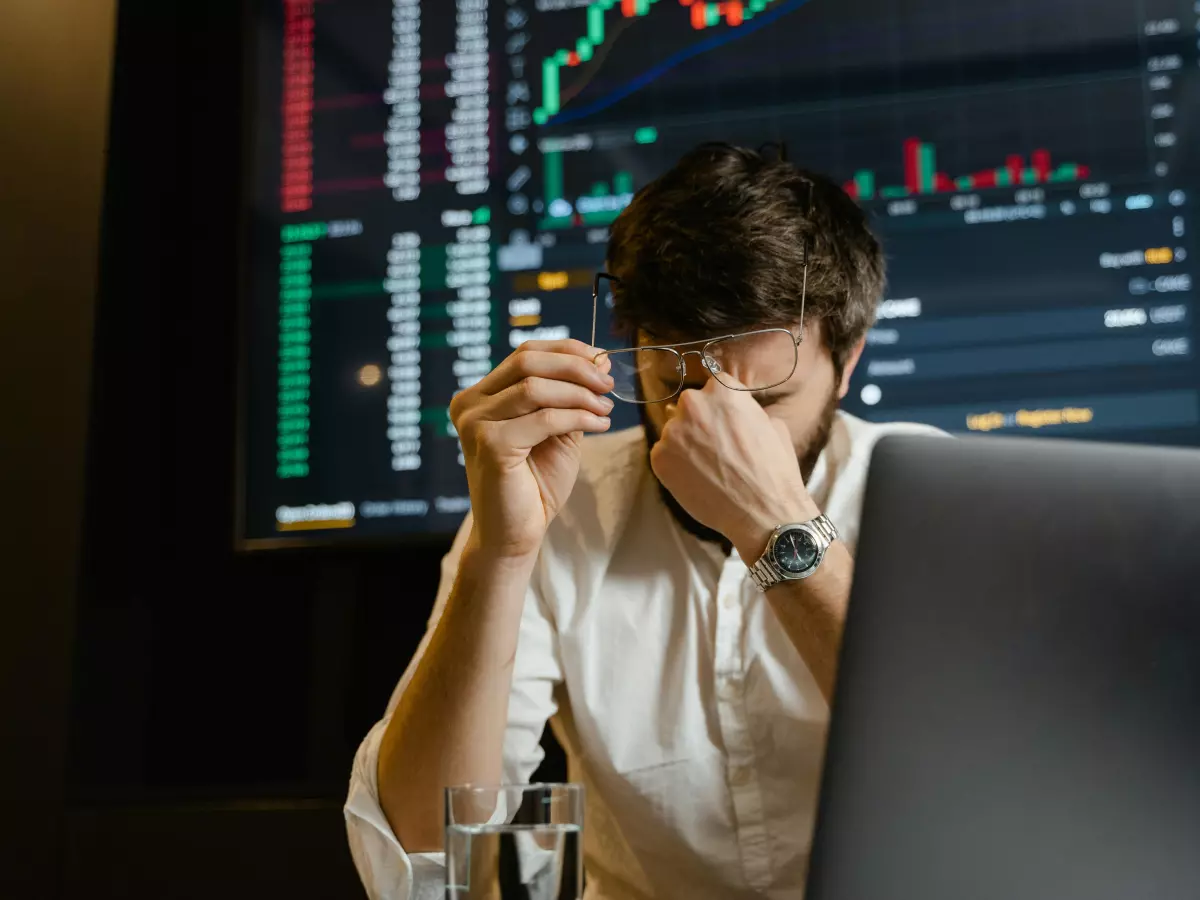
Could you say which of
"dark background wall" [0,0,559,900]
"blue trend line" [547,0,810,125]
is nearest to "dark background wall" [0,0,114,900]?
"dark background wall" [0,0,559,900]

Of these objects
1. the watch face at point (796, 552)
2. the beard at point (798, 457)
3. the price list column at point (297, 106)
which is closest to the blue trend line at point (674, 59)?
the price list column at point (297, 106)

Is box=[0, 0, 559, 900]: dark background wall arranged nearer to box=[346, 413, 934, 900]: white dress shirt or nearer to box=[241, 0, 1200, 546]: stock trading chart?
box=[241, 0, 1200, 546]: stock trading chart

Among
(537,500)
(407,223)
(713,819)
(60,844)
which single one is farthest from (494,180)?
(60,844)

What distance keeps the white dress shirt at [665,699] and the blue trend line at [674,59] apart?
0.78m

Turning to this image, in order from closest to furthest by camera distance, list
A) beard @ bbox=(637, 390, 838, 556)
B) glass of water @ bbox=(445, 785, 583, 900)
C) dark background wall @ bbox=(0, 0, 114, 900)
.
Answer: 1. glass of water @ bbox=(445, 785, 583, 900)
2. beard @ bbox=(637, 390, 838, 556)
3. dark background wall @ bbox=(0, 0, 114, 900)

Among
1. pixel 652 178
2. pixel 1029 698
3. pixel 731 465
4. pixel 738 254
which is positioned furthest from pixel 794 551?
pixel 652 178

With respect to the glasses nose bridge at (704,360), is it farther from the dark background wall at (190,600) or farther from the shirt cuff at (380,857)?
the dark background wall at (190,600)

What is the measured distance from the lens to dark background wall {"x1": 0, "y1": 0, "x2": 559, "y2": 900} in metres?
1.86

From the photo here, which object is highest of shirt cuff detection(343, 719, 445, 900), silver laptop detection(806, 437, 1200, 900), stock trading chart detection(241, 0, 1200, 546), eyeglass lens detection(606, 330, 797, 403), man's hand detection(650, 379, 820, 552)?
stock trading chart detection(241, 0, 1200, 546)

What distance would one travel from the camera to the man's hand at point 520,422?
111 cm

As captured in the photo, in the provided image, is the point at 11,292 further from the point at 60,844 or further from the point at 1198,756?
the point at 1198,756

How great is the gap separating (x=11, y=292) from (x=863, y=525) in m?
1.87

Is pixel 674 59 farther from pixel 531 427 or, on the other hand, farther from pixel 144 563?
pixel 144 563

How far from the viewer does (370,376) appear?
1.96 m
